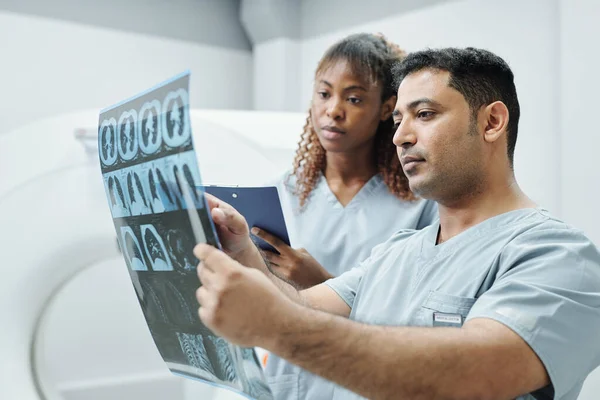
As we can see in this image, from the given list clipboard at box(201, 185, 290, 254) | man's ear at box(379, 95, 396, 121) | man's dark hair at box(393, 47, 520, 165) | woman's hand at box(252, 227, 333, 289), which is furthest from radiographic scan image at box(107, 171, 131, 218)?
man's ear at box(379, 95, 396, 121)

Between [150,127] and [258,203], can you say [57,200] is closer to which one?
[258,203]

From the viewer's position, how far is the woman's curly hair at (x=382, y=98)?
1.37m

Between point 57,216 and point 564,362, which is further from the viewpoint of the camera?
point 57,216

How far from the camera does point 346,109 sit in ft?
4.46

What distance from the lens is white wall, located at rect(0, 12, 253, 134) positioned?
89.1 inches

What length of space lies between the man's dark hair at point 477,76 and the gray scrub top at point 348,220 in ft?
1.34

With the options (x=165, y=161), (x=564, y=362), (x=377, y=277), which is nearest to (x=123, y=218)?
(x=165, y=161)

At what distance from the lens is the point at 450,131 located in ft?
3.00

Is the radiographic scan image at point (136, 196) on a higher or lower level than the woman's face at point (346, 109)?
lower

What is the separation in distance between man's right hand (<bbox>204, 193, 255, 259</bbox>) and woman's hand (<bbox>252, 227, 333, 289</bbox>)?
21cm

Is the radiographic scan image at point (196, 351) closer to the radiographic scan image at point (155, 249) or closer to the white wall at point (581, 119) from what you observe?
the radiographic scan image at point (155, 249)

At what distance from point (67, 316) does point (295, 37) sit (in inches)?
59.6

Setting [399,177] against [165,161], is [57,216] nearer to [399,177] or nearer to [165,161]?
[399,177]

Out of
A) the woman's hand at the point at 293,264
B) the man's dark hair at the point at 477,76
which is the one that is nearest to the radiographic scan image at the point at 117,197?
the woman's hand at the point at 293,264
